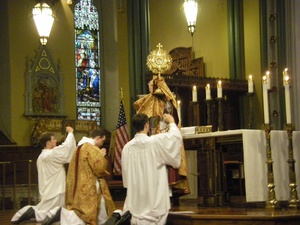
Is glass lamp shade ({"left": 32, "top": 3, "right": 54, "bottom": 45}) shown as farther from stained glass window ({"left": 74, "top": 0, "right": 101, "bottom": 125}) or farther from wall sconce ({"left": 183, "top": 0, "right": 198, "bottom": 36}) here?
stained glass window ({"left": 74, "top": 0, "right": 101, "bottom": 125})

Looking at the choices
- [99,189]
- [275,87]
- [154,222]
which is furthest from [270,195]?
[275,87]

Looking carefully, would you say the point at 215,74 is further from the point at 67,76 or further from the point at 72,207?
the point at 72,207

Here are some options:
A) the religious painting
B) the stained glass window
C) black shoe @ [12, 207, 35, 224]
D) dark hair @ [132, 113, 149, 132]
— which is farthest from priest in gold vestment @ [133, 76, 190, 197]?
the stained glass window

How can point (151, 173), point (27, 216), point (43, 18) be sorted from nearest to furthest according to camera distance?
1. point (151, 173)
2. point (27, 216)
3. point (43, 18)

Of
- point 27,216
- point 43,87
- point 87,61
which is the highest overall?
point 87,61

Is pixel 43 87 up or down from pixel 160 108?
up

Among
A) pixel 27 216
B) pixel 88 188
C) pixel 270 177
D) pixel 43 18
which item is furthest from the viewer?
pixel 43 18

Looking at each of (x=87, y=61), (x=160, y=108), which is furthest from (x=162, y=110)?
(x=87, y=61)

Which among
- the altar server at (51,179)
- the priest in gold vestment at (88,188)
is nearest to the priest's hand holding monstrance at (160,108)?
the priest in gold vestment at (88,188)

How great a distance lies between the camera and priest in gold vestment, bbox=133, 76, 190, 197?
25.9 ft

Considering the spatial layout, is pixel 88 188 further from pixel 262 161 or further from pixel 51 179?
pixel 262 161

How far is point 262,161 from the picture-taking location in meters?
7.77

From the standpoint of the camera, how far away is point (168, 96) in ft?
26.8

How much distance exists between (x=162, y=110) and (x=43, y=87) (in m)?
7.96
